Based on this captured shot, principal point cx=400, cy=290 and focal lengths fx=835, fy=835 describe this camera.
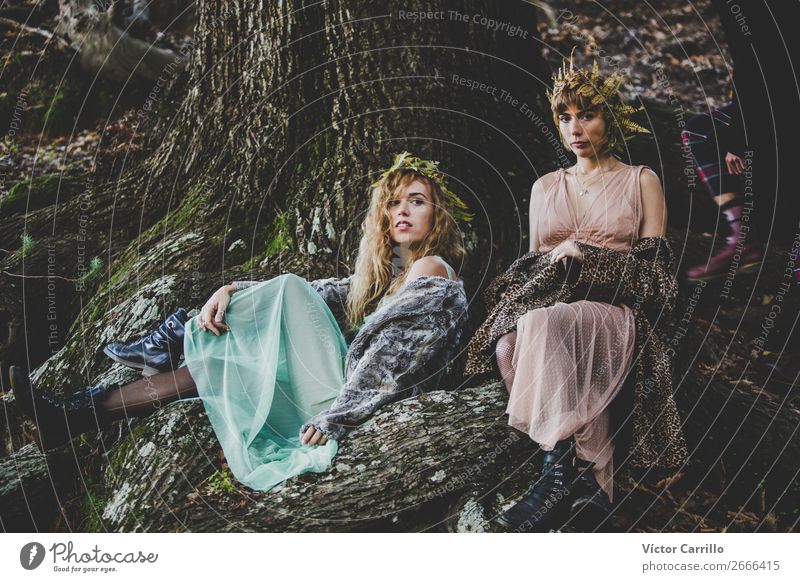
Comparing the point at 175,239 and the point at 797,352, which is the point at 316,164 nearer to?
the point at 175,239

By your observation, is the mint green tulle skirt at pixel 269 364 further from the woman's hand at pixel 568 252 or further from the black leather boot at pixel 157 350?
the woman's hand at pixel 568 252

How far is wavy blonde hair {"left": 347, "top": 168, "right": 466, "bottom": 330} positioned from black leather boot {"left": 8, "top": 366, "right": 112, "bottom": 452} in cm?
103

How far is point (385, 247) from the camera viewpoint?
10.9ft

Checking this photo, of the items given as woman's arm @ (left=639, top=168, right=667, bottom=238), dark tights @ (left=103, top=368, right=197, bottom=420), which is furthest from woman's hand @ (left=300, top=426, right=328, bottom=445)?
woman's arm @ (left=639, top=168, right=667, bottom=238)

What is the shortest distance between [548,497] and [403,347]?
2.42 feet

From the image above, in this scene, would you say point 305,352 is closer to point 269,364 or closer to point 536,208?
point 269,364

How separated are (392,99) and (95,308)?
1625 mm

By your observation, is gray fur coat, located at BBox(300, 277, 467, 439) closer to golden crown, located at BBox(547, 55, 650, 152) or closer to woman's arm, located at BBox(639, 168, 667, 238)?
woman's arm, located at BBox(639, 168, 667, 238)

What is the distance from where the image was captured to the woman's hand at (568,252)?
2.91m

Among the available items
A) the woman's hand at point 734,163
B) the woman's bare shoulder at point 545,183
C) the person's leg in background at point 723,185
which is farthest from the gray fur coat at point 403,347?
the woman's hand at point 734,163

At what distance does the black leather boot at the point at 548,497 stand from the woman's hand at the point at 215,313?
49.7 inches

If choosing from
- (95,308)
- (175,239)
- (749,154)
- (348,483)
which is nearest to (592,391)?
(348,483)

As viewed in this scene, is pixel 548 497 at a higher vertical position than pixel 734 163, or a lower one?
lower

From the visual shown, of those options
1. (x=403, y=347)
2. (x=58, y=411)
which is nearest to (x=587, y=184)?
(x=403, y=347)
